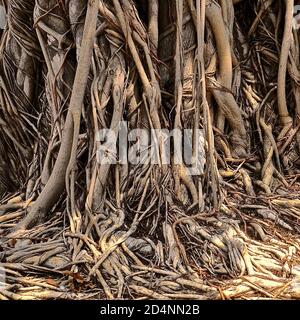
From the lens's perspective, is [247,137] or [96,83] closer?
[96,83]

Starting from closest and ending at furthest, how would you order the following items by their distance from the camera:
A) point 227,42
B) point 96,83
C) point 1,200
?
1. point 96,83
2. point 227,42
3. point 1,200

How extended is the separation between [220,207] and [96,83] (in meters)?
0.68

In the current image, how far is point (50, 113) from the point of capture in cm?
249

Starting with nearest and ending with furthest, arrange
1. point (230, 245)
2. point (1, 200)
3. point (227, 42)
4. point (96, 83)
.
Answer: point (230, 245), point (96, 83), point (227, 42), point (1, 200)

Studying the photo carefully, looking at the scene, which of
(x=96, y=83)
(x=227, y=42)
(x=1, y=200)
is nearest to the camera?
(x=96, y=83)

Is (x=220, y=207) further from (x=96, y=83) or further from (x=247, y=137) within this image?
(x=96, y=83)

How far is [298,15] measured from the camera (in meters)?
2.74

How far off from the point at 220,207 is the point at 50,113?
0.84 metres

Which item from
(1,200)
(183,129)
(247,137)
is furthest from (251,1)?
(1,200)

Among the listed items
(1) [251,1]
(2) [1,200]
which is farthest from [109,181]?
(1) [251,1]

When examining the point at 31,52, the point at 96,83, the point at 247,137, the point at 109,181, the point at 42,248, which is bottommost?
the point at 42,248

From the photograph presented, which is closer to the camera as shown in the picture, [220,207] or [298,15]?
[220,207]

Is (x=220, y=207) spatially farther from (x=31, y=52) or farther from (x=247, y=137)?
(x=31, y=52)

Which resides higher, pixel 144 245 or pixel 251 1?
pixel 251 1
